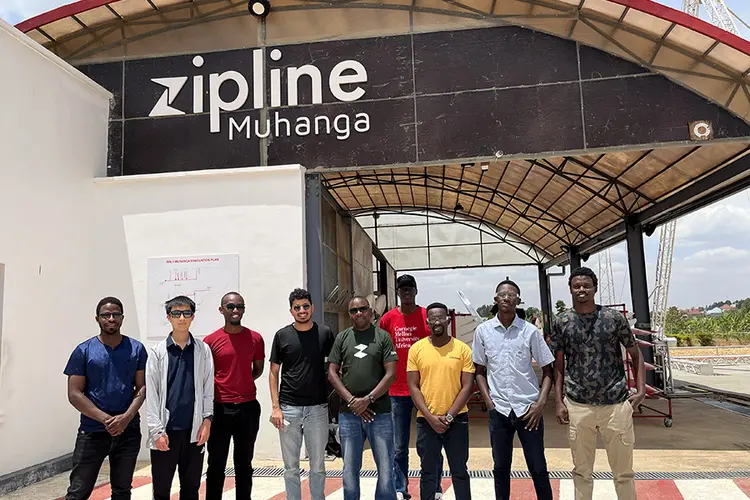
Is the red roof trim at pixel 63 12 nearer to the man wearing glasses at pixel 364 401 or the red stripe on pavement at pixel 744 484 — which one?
the man wearing glasses at pixel 364 401

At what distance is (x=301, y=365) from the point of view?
4.15 meters

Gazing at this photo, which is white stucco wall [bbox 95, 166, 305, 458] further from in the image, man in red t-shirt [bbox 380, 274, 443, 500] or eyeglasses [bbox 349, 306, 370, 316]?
eyeglasses [bbox 349, 306, 370, 316]

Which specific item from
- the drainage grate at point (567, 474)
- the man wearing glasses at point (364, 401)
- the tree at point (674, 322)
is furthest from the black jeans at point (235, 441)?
the tree at point (674, 322)

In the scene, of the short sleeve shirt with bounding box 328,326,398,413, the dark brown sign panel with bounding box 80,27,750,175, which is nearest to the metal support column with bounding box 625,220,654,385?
the dark brown sign panel with bounding box 80,27,750,175

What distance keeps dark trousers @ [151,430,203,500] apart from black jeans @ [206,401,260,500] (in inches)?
8.7

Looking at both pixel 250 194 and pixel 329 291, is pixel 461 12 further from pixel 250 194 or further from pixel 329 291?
pixel 329 291

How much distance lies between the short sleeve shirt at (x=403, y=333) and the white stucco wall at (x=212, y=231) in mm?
2239

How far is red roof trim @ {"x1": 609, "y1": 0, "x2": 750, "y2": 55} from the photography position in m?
6.74

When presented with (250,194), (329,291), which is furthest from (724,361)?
(250,194)

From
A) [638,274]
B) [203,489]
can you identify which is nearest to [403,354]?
[203,489]

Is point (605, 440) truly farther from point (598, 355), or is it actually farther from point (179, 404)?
point (179, 404)

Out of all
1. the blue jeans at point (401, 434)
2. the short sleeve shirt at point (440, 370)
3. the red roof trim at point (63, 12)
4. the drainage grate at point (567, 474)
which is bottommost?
the drainage grate at point (567, 474)

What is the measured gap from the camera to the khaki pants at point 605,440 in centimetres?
384

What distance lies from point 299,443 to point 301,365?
1.79 feet
